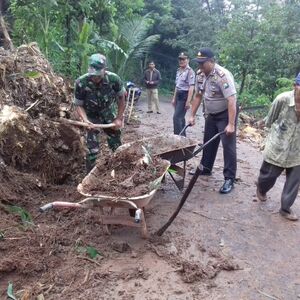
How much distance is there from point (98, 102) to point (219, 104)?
5.74 ft

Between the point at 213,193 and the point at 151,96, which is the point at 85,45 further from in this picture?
the point at 213,193

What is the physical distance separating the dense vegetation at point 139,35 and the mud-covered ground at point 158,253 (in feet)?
20.5

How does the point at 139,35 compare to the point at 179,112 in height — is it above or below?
above

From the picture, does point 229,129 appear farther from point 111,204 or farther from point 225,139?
point 111,204

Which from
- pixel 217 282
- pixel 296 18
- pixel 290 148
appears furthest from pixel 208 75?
pixel 296 18

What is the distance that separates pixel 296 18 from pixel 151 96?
Answer: 608cm

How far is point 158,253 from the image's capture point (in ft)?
13.6

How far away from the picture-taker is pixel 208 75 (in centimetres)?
572

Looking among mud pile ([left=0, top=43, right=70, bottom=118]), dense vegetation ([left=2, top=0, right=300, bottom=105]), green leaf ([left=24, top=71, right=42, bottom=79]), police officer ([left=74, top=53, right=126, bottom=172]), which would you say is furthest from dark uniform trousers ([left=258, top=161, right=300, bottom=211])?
dense vegetation ([left=2, top=0, right=300, bottom=105])

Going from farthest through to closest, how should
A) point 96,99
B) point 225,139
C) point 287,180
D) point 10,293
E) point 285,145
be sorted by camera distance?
point 225,139, point 96,99, point 287,180, point 285,145, point 10,293

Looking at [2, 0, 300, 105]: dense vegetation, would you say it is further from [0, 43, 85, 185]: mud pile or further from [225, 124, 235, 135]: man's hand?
[225, 124, 235, 135]: man's hand

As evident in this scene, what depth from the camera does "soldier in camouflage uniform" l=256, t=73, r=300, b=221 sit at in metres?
4.91

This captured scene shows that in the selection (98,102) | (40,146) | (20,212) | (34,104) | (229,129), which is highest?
(98,102)

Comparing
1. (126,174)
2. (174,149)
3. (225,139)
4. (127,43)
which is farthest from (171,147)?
(127,43)
